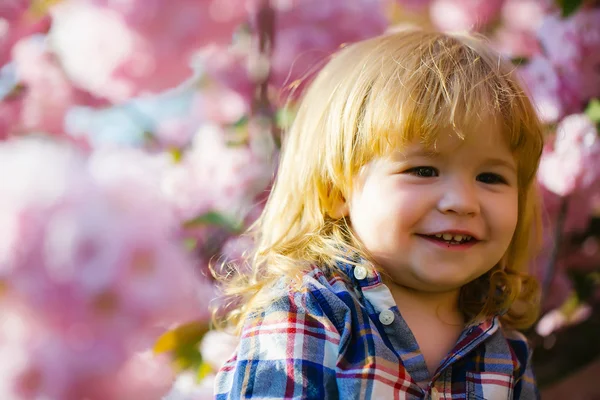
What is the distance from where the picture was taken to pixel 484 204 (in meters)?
1.04

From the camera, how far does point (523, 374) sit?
1164mm

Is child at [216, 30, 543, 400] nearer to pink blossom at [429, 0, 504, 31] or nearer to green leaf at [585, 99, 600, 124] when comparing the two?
green leaf at [585, 99, 600, 124]

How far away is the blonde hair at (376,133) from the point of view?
3.37 ft

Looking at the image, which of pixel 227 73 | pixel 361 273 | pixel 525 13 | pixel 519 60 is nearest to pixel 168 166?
pixel 227 73

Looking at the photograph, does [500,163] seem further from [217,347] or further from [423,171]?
[217,347]

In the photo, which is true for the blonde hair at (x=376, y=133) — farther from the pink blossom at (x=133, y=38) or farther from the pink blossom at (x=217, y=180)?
the pink blossom at (x=133, y=38)

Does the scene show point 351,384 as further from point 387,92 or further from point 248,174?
point 248,174

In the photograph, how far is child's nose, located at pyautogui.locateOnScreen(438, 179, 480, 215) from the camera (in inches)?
39.2

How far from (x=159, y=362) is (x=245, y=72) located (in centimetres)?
64

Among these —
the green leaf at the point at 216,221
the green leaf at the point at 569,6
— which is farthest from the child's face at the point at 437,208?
the green leaf at the point at 569,6

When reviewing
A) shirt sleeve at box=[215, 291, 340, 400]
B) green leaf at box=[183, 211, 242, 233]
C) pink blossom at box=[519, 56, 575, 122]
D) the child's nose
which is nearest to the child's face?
the child's nose

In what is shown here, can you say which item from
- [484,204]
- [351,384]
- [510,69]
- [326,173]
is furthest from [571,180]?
[351,384]

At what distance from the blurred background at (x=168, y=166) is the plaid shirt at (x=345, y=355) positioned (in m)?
0.13

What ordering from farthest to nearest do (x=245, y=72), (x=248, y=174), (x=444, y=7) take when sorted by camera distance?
1. (x=444, y=7)
2. (x=245, y=72)
3. (x=248, y=174)
